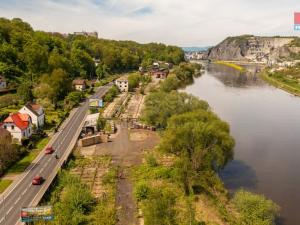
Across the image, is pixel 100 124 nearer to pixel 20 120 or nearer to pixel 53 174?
pixel 20 120

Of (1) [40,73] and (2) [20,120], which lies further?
(1) [40,73]

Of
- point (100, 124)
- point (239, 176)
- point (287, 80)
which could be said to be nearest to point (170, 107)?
point (100, 124)

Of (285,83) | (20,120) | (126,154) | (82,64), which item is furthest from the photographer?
(285,83)

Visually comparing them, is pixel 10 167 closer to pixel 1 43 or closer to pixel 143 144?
pixel 143 144

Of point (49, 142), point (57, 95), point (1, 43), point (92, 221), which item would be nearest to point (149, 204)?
point (92, 221)

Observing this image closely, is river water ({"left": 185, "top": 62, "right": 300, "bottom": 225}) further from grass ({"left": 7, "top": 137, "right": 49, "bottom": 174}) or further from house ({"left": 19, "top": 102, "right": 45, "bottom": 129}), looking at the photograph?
house ({"left": 19, "top": 102, "right": 45, "bottom": 129})

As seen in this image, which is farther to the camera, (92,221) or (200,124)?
(200,124)

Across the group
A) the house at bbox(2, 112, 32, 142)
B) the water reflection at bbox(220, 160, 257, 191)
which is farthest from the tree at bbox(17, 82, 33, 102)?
the water reflection at bbox(220, 160, 257, 191)
